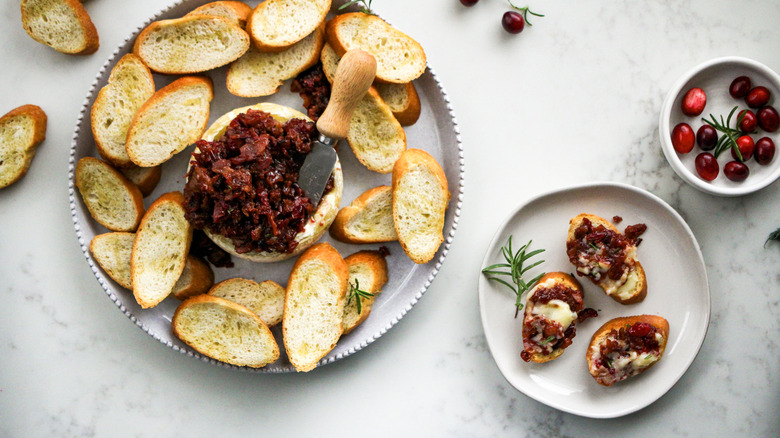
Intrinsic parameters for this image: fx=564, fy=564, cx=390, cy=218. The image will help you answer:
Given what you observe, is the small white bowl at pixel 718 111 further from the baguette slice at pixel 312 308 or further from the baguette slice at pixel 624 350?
the baguette slice at pixel 312 308

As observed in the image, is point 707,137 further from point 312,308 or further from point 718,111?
point 312,308

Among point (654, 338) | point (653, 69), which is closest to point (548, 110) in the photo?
point (653, 69)

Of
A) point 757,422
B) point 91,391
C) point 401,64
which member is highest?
point 401,64

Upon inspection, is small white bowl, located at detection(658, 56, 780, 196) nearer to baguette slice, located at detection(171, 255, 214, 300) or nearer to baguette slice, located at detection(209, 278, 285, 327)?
baguette slice, located at detection(209, 278, 285, 327)

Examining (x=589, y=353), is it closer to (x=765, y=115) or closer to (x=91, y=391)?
(x=765, y=115)

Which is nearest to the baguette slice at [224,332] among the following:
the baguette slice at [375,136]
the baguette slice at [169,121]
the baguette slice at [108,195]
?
the baguette slice at [108,195]

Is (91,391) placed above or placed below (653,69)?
below

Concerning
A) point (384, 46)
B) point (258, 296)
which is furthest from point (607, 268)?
point (258, 296)
